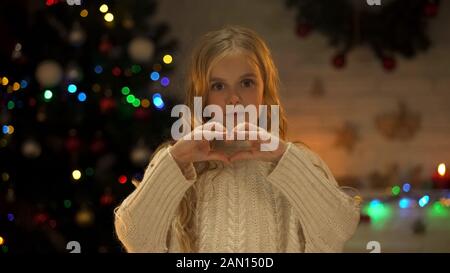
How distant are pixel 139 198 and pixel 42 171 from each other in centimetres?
176

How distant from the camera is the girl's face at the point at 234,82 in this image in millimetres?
1280

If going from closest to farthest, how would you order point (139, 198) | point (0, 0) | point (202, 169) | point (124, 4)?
point (139, 198) < point (202, 169) < point (124, 4) < point (0, 0)

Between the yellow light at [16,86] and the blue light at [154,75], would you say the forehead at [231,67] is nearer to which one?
the blue light at [154,75]

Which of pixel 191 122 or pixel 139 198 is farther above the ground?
pixel 191 122

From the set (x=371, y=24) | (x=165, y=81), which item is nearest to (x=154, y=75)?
(x=165, y=81)

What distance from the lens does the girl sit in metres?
1.19

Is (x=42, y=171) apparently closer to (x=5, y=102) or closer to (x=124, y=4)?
(x=5, y=102)

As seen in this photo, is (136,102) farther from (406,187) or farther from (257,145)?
(257,145)

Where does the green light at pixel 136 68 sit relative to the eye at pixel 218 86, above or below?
above

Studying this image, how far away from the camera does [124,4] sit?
2816 mm

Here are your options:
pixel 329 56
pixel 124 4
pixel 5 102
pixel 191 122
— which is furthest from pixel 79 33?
pixel 191 122

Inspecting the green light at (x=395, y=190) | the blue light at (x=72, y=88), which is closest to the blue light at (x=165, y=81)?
the blue light at (x=72, y=88)

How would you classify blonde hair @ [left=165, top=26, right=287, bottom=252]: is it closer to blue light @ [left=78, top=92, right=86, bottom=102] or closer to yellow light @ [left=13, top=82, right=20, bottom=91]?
blue light @ [left=78, top=92, right=86, bottom=102]
